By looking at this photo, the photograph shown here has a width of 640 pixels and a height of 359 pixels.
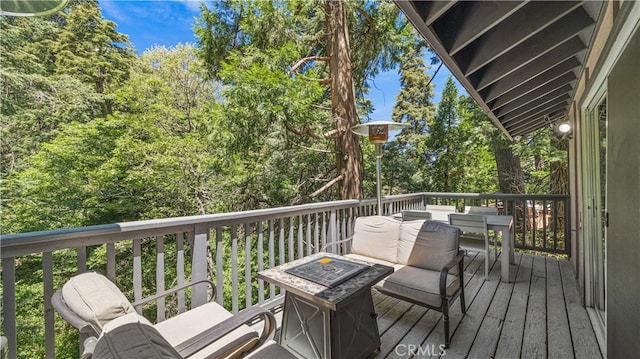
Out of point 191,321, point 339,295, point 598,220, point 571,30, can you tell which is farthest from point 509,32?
point 191,321

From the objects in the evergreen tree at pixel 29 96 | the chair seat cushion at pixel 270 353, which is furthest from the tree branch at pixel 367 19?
the evergreen tree at pixel 29 96

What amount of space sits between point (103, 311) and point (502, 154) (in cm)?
1041

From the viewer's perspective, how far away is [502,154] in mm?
8641

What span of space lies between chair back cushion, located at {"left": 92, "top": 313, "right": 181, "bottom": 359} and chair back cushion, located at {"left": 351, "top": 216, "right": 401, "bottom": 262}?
2405mm

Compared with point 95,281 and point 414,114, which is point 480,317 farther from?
point 414,114

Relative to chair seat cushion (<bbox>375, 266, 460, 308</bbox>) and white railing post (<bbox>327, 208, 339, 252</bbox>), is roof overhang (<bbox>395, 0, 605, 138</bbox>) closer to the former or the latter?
chair seat cushion (<bbox>375, 266, 460, 308</bbox>)

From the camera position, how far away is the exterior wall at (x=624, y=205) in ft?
4.17

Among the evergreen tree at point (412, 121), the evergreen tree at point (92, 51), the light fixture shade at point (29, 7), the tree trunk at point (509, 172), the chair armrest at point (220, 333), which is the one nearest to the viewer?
the light fixture shade at point (29, 7)

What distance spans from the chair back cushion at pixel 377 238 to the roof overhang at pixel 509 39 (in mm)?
1713

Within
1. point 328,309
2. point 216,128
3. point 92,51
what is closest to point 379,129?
point 328,309

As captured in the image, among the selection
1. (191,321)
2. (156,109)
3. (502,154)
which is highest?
(156,109)

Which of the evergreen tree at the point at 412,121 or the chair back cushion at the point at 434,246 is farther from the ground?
the evergreen tree at the point at 412,121

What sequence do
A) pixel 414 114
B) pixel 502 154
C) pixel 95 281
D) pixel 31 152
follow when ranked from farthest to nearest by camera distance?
pixel 414 114 < pixel 502 154 < pixel 31 152 < pixel 95 281

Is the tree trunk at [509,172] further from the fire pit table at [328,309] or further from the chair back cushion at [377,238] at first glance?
the fire pit table at [328,309]
